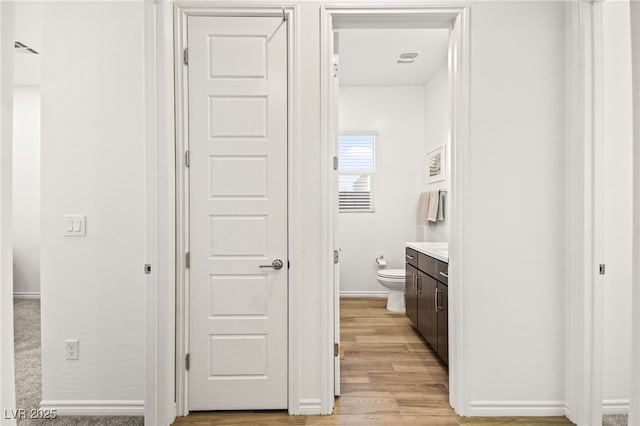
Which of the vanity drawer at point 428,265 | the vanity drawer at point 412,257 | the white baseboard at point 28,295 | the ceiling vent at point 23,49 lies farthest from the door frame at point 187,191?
the white baseboard at point 28,295

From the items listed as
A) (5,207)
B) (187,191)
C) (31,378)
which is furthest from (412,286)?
(5,207)

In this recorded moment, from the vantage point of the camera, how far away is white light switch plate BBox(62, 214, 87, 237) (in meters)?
2.28

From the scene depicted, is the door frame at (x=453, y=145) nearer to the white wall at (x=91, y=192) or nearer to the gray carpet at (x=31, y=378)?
the white wall at (x=91, y=192)

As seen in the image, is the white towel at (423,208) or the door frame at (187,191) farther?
the white towel at (423,208)

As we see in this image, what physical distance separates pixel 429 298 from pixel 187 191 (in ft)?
6.66

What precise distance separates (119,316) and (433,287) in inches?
85.0

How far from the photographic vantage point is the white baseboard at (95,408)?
2285mm

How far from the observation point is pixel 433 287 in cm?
309

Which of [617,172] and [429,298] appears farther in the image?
[429,298]

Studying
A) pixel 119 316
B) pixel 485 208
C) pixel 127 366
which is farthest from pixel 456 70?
pixel 127 366

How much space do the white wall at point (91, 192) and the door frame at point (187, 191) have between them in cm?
22

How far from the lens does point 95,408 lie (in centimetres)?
229

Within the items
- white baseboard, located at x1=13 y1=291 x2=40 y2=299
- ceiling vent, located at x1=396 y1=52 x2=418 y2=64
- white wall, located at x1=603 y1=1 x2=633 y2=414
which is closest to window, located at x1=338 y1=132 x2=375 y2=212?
ceiling vent, located at x1=396 y1=52 x2=418 y2=64

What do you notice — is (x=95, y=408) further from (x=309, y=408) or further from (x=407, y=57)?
(x=407, y=57)
